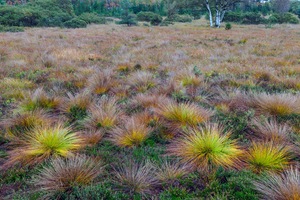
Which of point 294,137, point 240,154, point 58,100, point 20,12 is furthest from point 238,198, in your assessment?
point 20,12

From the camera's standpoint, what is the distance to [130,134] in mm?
3748

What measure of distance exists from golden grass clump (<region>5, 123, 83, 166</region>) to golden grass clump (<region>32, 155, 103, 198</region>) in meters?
0.29

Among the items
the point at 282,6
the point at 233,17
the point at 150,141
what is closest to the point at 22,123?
Result: the point at 150,141

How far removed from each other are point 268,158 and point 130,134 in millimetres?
1909

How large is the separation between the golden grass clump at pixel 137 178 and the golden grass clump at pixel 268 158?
1.22m

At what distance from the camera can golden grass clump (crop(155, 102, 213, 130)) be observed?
13.4 feet

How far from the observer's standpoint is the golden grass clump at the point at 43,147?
3.18 meters

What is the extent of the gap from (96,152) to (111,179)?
659 millimetres

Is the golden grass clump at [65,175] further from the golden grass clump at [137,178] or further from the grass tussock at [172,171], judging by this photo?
the grass tussock at [172,171]

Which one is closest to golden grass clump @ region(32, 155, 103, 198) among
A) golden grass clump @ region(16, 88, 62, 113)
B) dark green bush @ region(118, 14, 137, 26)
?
golden grass clump @ region(16, 88, 62, 113)

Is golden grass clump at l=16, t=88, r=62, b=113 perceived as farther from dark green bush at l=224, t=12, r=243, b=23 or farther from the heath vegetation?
dark green bush at l=224, t=12, r=243, b=23

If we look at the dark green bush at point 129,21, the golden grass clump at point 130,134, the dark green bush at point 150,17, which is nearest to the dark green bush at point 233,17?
the dark green bush at point 150,17

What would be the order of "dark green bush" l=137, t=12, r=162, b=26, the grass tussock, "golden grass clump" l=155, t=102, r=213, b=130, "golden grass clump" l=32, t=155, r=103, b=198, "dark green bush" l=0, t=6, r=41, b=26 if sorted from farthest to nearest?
"dark green bush" l=137, t=12, r=162, b=26
"dark green bush" l=0, t=6, r=41, b=26
"golden grass clump" l=155, t=102, r=213, b=130
the grass tussock
"golden grass clump" l=32, t=155, r=103, b=198

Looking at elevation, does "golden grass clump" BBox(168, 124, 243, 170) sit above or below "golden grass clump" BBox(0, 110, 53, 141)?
below
